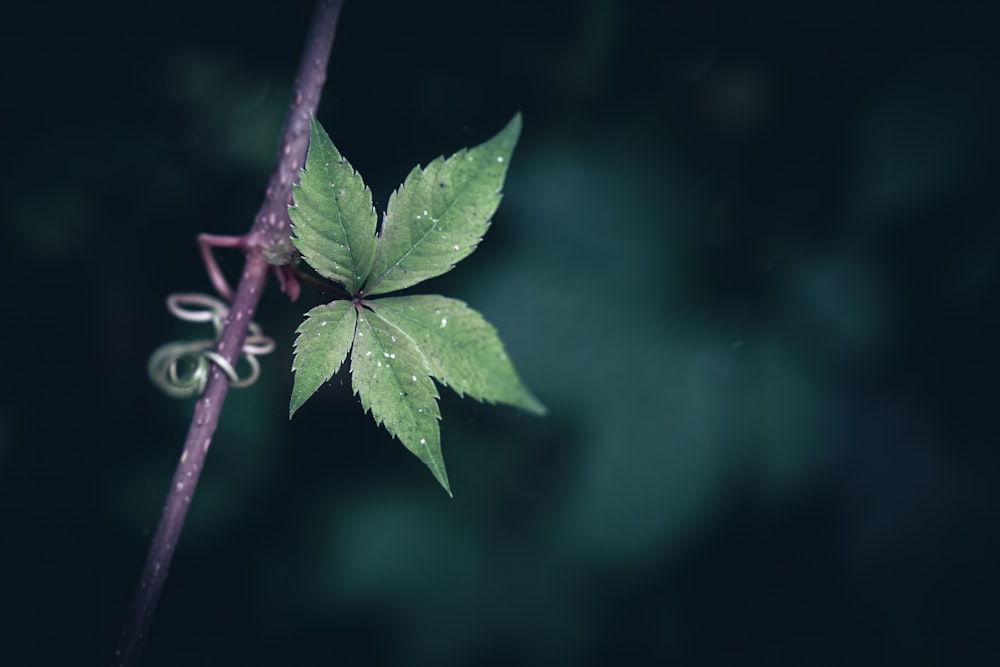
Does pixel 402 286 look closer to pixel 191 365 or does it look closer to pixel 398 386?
pixel 398 386

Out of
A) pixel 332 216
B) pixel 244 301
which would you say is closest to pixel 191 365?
pixel 244 301

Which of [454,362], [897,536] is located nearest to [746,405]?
[897,536]

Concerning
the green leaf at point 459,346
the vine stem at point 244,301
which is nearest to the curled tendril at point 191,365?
the vine stem at point 244,301

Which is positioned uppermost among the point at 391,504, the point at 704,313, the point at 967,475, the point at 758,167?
the point at 758,167

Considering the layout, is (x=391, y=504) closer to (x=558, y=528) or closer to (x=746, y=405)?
(x=558, y=528)

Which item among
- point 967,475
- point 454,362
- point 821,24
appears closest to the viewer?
point 454,362

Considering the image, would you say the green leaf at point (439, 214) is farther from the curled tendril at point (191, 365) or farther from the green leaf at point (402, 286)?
the curled tendril at point (191, 365)

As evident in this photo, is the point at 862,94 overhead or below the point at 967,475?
overhead

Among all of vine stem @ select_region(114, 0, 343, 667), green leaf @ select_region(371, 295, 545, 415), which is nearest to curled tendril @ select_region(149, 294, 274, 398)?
vine stem @ select_region(114, 0, 343, 667)
